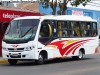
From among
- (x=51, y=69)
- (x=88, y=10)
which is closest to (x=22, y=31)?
(x=51, y=69)

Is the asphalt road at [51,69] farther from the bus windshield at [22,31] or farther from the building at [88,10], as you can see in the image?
the building at [88,10]

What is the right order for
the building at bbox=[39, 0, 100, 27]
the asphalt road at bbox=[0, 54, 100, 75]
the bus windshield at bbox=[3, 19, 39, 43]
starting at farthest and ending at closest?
the building at bbox=[39, 0, 100, 27] → the bus windshield at bbox=[3, 19, 39, 43] → the asphalt road at bbox=[0, 54, 100, 75]

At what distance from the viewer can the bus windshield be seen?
19625mm

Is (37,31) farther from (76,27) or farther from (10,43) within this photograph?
(76,27)

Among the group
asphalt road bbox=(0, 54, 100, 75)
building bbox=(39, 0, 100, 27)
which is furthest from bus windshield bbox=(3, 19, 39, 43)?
building bbox=(39, 0, 100, 27)

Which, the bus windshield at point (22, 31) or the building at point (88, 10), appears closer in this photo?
the bus windshield at point (22, 31)

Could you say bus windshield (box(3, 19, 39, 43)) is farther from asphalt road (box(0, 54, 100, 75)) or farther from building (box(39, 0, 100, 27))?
building (box(39, 0, 100, 27))

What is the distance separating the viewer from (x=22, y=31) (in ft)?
65.3

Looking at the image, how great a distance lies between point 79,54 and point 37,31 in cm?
506

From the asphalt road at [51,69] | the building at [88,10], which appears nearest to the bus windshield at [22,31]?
the asphalt road at [51,69]

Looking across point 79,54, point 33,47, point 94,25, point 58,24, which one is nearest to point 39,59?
point 33,47

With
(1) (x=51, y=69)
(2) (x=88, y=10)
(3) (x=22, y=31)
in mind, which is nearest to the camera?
(1) (x=51, y=69)

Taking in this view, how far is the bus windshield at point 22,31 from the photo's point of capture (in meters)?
19.6

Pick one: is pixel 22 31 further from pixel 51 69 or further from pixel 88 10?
pixel 88 10
